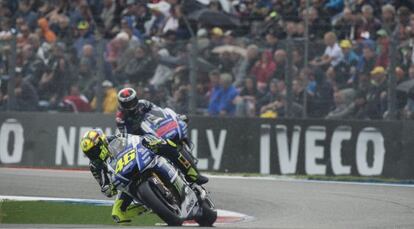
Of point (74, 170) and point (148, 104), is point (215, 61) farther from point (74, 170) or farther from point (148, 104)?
point (148, 104)

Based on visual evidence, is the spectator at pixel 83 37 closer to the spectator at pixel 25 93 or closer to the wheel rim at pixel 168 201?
the spectator at pixel 25 93

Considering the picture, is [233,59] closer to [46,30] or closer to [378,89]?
[378,89]

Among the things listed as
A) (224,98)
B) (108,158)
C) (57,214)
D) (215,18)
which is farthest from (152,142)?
(215,18)

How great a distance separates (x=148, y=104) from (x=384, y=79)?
5701 mm

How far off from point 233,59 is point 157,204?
22.4 ft

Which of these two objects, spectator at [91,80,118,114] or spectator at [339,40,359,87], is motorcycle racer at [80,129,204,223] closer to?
spectator at [339,40,359,87]

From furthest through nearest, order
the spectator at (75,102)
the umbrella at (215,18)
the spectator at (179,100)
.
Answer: the umbrella at (215,18)
the spectator at (75,102)
the spectator at (179,100)

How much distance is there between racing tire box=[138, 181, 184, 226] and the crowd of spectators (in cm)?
646

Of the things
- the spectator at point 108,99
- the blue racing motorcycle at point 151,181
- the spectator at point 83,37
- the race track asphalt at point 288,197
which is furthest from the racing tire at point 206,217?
the spectator at point 83,37

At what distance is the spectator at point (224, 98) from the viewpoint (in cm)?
1609

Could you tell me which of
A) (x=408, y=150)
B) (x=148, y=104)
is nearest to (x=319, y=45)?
(x=408, y=150)

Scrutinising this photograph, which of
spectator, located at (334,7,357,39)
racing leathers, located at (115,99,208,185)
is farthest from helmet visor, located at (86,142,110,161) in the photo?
spectator, located at (334,7,357,39)

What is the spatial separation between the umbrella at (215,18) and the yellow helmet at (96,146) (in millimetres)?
8012

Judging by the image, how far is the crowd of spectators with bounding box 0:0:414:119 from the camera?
50.9ft
